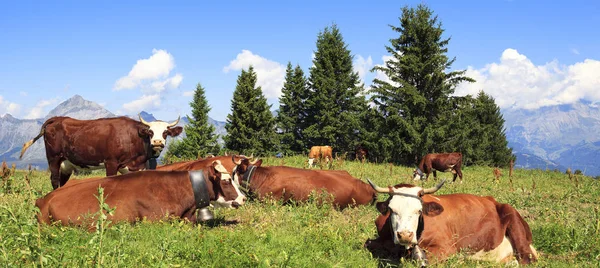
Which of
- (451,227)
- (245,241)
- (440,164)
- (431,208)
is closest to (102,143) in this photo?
(245,241)

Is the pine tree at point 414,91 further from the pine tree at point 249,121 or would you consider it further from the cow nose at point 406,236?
the cow nose at point 406,236

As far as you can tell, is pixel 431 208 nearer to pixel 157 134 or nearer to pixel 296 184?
pixel 296 184

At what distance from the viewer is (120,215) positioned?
7.21 metres

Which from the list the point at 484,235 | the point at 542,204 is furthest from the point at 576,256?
the point at 542,204

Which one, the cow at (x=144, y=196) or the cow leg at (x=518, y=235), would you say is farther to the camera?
the cow at (x=144, y=196)

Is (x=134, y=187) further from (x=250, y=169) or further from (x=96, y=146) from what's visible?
(x=96, y=146)

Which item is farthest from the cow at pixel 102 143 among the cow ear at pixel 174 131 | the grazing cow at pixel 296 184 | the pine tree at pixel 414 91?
the pine tree at pixel 414 91

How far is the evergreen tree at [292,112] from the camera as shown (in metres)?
47.8

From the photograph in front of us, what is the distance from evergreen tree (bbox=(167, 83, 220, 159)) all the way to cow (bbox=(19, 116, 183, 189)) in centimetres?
3825

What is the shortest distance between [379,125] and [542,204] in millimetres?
24210

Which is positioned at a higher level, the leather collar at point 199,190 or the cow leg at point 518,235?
the leather collar at point 199,190

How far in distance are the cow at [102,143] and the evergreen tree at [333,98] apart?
3202 cm

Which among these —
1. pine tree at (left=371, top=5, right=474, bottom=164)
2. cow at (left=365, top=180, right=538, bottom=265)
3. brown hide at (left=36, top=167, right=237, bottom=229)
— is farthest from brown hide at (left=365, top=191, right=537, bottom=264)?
pine tree at (left=371, top=5, right=474, bottom=164)

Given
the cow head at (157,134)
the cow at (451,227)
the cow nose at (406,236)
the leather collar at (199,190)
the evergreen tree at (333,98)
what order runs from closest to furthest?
the cow nose at (406,236) < the cow at (451,227) < the leather collar at (199,190) < the cow head at (157,134) < the evergreen tree at (333,98)
